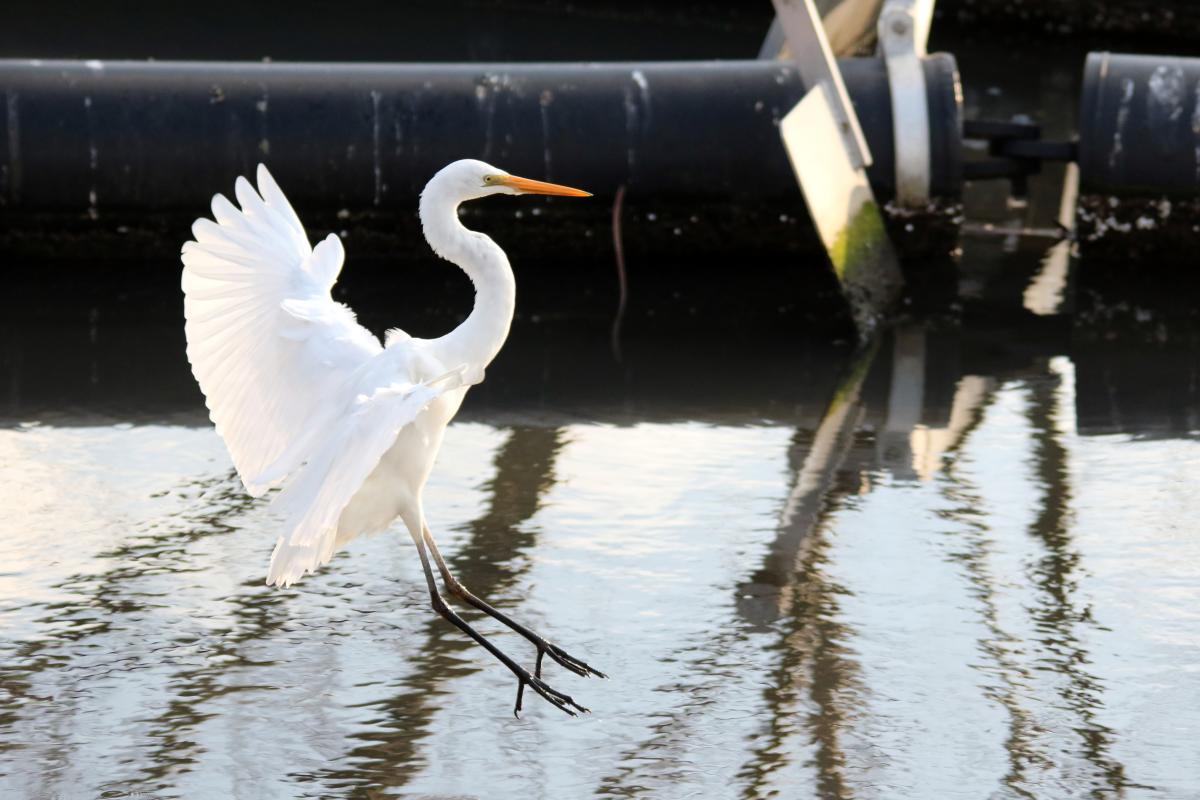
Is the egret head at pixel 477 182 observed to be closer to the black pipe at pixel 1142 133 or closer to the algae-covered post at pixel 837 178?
the algae-covered post at pixel 837 178

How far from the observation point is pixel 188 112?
8031 millimetres

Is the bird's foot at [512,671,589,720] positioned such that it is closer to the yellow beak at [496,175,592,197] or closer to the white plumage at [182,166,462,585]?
the white plumage at [182,166,462,585]

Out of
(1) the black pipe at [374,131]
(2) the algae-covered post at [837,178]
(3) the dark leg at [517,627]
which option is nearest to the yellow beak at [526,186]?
(3) the dark leg at [517,627]

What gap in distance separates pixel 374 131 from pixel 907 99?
2439 mm

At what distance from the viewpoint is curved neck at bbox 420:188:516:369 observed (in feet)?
13.8

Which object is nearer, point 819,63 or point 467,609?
point 467,609

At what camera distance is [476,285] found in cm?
416

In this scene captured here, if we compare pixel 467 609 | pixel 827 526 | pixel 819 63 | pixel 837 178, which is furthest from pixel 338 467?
pixel 819 63

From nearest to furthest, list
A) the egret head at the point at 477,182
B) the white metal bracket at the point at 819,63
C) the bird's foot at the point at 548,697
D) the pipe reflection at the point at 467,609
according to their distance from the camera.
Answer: the pipe reflection at the point at 467,609 → the bird's foot at the point at 548,697 → the egret head at the point at 477,182 → the white metal bracket at the point at 819,63

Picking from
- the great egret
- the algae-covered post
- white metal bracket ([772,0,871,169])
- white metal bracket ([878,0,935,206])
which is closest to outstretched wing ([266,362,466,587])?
the great egret

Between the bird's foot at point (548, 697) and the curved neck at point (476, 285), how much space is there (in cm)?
75

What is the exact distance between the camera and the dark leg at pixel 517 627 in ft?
13.9

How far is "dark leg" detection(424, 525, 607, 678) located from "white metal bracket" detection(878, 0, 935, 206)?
4.15 m

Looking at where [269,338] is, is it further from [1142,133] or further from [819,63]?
[1142,133]
